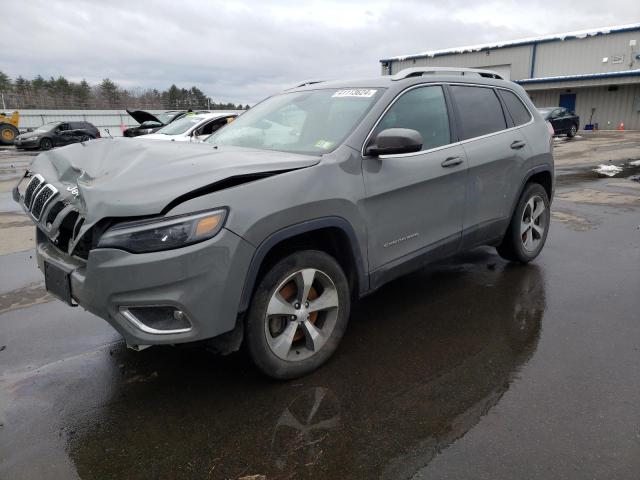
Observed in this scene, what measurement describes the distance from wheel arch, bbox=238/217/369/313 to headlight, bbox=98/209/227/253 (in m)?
0.35

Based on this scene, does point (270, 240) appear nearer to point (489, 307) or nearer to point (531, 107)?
point (489, 307)

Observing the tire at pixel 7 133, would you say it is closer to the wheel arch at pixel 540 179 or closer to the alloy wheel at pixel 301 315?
the wheel arch at pixel 540 179

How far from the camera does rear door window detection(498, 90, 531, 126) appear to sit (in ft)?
15.6

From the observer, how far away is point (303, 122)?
371 centimetres

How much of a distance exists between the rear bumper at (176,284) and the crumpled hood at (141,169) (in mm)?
246

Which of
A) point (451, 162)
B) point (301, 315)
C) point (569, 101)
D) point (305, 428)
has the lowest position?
point (305, 428)

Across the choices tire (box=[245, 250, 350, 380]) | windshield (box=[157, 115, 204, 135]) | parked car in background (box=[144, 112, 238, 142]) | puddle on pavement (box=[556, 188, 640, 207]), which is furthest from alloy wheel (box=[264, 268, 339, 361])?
windshield (box=[157, 115, 204, 135])

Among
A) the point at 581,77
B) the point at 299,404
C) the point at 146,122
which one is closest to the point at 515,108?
the point at 299,404

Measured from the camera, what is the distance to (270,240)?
2.67m

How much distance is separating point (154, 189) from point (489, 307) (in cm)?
293

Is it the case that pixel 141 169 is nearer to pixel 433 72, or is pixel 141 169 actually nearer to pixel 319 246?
pixel 319 246

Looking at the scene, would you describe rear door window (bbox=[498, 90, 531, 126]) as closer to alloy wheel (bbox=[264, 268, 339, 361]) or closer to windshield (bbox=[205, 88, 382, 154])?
windshield (bbox=[205, 88, 382, 154])

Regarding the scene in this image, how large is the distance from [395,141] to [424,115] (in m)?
0.86

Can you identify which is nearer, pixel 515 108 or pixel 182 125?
pixel 515 108
